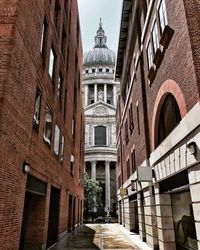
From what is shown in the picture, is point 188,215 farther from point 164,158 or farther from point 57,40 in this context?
point 57,40

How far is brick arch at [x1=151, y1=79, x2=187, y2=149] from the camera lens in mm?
8031

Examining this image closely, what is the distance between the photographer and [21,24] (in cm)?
900

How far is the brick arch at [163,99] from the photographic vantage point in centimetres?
803

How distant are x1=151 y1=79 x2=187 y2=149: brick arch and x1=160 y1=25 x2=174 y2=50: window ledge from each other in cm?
143

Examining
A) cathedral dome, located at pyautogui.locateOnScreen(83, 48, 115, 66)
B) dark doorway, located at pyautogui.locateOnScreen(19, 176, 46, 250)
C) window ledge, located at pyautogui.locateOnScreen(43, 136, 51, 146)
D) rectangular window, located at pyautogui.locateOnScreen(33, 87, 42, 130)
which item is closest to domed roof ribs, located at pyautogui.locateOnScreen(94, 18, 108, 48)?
cathedral dome, located at pyautogui.locateOnScreen(83, 48, 115, 66)

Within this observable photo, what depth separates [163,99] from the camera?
10648mm

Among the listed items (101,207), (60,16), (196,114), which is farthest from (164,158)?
(101,207)

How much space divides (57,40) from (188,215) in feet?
41.6

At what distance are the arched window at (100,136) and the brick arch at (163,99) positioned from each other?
155 ft

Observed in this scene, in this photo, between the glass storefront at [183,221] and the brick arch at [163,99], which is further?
the glass storefront at [183,221]

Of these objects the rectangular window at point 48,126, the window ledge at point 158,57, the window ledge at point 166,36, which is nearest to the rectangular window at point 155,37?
the window ledge at point 158,57

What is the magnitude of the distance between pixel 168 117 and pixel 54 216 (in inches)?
421

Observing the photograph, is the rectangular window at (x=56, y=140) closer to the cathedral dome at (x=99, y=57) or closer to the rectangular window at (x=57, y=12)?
the rectangular window at (x=57, y=12)

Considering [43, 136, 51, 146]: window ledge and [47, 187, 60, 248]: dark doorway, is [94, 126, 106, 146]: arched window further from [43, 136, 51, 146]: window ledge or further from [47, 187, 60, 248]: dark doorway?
[43, 136, 51, 146]: window ledge
